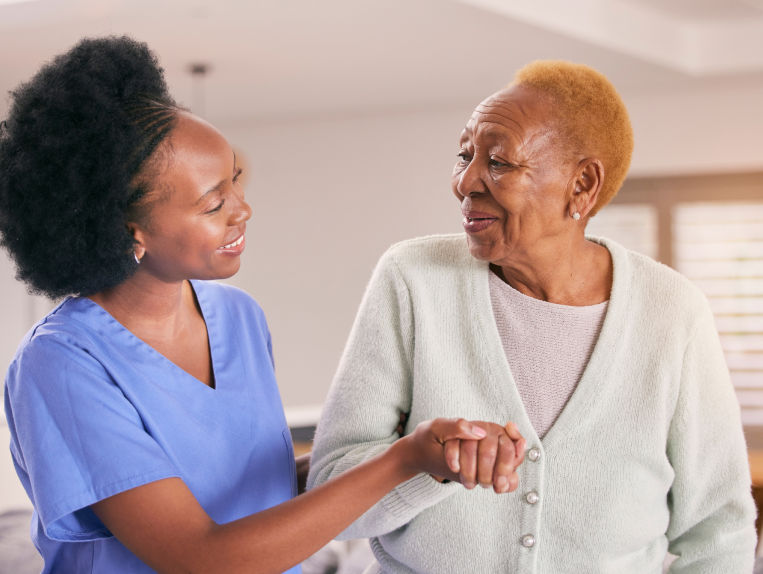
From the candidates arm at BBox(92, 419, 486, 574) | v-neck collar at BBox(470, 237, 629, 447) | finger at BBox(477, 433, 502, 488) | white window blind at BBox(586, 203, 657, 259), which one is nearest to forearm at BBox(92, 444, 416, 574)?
arm at BBox(92, 419, 486, 574)

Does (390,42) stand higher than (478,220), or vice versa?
(390,42)

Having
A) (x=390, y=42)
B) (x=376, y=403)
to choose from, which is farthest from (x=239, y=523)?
(x=390, y=42)

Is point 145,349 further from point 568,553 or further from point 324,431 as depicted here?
point 568,553

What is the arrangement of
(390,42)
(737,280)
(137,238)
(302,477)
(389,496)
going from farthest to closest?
(737,280), (390,42), (302,477), (389,496), (137,238)

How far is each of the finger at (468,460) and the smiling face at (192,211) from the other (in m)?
0.44

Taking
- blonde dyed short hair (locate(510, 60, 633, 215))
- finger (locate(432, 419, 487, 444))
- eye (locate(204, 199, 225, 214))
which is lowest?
finger (locate(432, 419, 487, 444))

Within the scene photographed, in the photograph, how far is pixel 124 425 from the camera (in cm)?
111

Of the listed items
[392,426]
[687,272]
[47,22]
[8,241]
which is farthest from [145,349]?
[687,272]

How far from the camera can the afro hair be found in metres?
1.09

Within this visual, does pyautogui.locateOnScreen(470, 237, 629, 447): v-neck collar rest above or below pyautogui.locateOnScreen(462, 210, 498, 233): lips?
below

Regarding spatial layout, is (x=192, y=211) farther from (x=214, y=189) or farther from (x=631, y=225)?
(x=631, y=225)

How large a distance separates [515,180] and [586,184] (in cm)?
13

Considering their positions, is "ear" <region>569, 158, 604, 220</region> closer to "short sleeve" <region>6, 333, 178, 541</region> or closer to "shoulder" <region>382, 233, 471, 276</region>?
"shoulder" <region>382, 233, 471, 276</region>

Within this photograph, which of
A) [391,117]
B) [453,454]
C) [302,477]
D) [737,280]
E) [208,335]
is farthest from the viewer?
[391,117]
